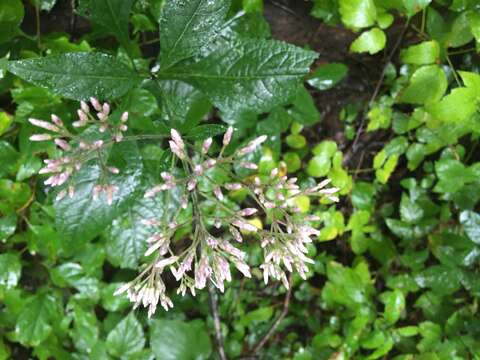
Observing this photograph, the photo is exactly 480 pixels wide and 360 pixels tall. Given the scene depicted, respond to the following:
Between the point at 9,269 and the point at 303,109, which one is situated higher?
the point at 303,109

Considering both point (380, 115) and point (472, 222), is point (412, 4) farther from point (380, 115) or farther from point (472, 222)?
point (472, 222)

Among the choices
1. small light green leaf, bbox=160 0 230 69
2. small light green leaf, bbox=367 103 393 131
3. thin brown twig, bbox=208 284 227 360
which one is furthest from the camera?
thin brown twig, bbox=208 284 227 360

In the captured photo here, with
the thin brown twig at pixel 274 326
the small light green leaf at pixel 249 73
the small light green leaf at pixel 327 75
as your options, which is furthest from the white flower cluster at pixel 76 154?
the thin brown twig at pixel 274 326

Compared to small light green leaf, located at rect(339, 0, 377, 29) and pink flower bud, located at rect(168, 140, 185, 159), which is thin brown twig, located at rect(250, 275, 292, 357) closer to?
small light green leaf, located at rect(339, 0, 377, 29)

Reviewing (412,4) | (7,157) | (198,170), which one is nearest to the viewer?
(198,170)

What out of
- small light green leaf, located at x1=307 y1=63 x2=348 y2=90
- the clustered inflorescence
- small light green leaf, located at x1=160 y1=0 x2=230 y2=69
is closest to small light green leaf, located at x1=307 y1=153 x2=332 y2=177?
small light green leaf, located at x1=307 y1=63 x2=348 y2=90

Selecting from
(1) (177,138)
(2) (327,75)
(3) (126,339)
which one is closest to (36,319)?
(3) (126,339)

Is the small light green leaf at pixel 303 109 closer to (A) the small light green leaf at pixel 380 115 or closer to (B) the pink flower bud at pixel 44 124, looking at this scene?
(A) the small light green leaf at pixel 380 115
